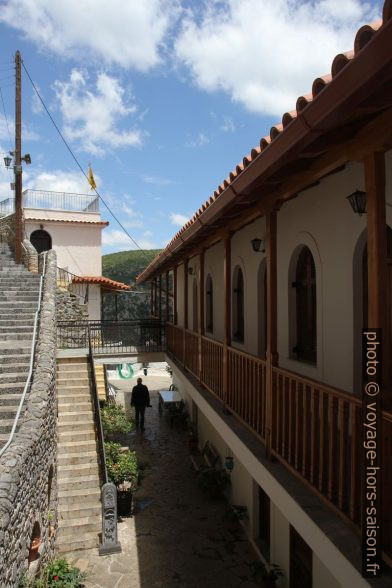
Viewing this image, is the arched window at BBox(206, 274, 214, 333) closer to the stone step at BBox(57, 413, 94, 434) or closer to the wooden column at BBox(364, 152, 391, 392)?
the stone step at BBox(57, 413, 94, 434)

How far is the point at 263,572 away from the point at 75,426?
544 cm

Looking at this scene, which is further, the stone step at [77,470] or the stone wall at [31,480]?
the stone step at [77,470]

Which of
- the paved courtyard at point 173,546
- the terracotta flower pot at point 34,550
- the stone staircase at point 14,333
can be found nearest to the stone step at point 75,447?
the paved courtyard at point 173,546

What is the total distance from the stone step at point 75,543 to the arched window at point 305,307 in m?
5.51

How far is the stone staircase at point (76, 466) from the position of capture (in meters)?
8.61

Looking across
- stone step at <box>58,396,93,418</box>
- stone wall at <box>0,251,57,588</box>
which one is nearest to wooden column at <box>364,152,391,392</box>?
stone wall at <box>0,251,57,588</box>

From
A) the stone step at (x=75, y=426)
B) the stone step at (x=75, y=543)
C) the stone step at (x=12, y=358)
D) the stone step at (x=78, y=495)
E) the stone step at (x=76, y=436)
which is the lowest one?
the stone step at (x=75, y=543)

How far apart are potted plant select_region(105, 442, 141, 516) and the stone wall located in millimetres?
1494

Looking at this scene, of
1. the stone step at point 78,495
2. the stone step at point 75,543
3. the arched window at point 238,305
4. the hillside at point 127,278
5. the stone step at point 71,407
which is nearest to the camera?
the stone step at point 75,543

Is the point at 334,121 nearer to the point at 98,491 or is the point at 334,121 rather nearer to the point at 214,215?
the point at 214,215

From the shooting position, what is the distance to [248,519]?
8414 millimetres

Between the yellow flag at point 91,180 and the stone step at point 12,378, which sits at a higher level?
the yellow flag at point 91,180

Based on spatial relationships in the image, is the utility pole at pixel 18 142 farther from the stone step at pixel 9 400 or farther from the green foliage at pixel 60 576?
the green foliage at pixel 60 576

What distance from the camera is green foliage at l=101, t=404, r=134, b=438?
12516mm
